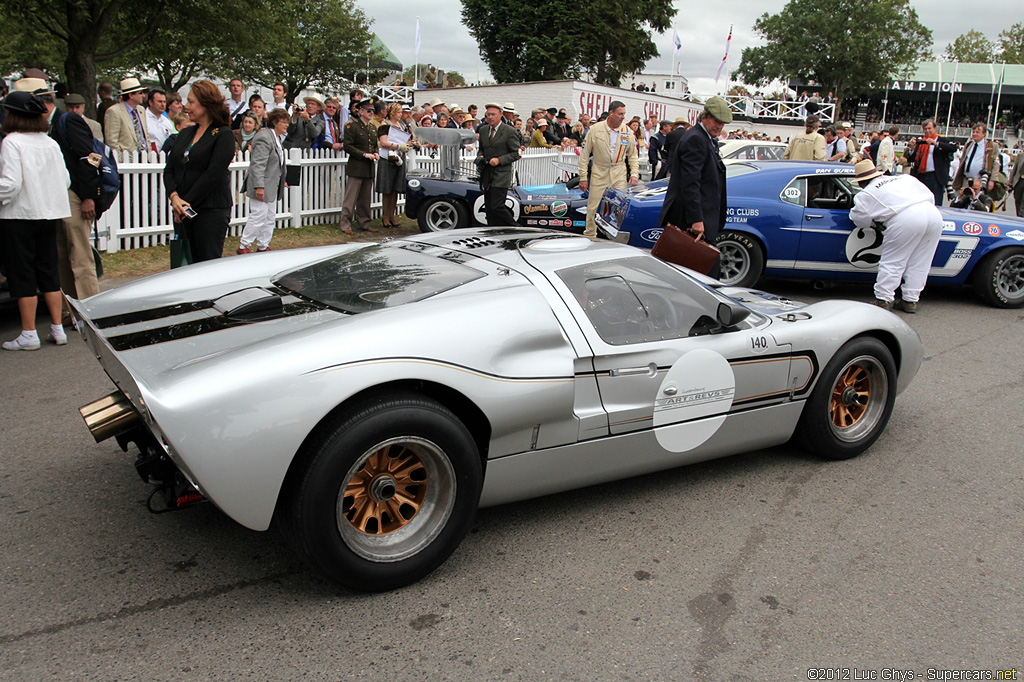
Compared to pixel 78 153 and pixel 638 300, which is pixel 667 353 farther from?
pixel 78 153

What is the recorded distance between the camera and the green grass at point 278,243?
8.12 metres

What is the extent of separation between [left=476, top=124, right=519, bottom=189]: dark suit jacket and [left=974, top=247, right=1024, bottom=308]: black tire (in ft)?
18.1

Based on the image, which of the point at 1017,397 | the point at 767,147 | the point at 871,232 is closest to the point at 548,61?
the point at 767,147

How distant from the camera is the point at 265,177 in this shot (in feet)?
27.5

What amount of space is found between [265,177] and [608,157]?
4.11 m

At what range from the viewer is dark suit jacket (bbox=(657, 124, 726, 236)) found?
20.7 feet

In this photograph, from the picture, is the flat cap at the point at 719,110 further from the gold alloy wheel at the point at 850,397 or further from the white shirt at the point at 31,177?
the white shirt at the point at 31,177

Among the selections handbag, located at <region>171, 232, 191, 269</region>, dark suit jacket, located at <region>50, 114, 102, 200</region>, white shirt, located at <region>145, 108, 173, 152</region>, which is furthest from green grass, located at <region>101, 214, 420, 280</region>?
handbag, located at <region>171, 232, 191, 269</region>

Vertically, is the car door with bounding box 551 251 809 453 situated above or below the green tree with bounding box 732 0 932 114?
below

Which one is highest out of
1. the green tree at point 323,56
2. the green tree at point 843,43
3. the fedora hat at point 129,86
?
the green tree at point 843,43

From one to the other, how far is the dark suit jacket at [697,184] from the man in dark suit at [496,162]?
4076 mm

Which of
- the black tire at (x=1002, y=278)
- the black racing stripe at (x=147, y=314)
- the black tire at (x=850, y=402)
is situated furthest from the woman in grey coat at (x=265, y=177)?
the black tire at (x=1002, y=278)

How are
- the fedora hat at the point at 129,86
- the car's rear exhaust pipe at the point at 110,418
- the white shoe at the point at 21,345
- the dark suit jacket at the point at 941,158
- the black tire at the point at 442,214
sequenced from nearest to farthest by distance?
the car's rear exhaust pipe at the point at 110,418 < the white shoe at the point at 21,345 < the fedora hat at the point at 129,86 < the black tire at the point at 442,214 < the dark suit jacket at the point at 941,158

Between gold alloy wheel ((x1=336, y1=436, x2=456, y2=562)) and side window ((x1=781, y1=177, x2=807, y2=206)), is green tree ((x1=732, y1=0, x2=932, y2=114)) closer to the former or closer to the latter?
side window ((x1=781, y1=177, x2=807, y2=206))
